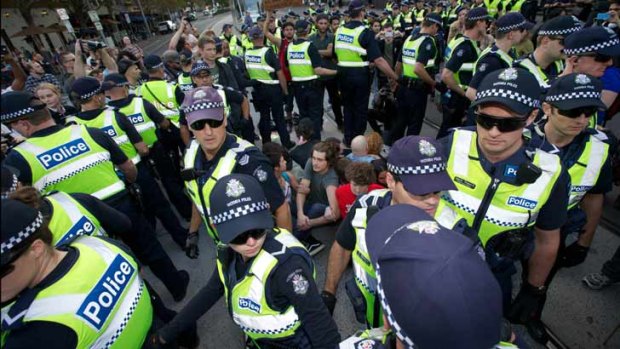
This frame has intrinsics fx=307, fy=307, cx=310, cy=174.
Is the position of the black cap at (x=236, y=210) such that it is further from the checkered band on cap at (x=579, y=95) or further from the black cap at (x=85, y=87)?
the black cap at (x=85, y=87)

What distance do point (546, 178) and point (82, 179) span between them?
3.64 meters

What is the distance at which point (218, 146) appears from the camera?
262 cm

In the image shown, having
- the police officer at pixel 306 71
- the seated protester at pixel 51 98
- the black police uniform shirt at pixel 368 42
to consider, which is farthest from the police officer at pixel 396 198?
the seated protester at pixel 51 98

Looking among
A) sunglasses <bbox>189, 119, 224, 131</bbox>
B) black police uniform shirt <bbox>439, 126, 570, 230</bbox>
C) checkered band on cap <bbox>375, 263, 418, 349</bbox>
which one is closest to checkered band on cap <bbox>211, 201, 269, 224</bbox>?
checkered band on cap <bbox>375, 263, 418, 349</bbox>

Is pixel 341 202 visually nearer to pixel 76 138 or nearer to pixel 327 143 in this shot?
pixel 327 143

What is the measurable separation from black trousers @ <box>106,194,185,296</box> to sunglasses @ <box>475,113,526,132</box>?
3.10m

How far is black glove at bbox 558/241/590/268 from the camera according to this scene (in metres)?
2.67

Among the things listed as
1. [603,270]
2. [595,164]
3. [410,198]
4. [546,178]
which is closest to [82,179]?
[410,198]

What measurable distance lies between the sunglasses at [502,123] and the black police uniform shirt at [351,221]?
2.47 feet

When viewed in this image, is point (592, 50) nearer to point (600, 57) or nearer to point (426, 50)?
point (600, 57)

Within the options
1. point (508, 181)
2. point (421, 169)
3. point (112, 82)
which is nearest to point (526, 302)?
point (508, 181)

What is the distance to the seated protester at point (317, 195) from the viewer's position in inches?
144

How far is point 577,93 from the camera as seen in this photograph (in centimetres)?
214

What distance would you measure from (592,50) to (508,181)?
1.90m
